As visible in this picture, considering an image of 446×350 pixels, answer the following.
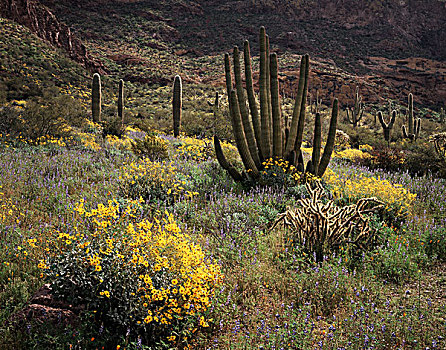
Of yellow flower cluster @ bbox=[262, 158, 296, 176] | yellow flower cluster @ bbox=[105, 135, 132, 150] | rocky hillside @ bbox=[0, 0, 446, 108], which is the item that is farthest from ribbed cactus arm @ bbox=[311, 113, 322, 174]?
rocky hillside @ bbox=[0, 0, 446, 108]

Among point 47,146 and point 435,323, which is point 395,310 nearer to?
point 435,323

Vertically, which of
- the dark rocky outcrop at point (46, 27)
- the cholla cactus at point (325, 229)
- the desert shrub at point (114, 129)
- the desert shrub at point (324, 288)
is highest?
the dark rocky outcrop at point (46, 27)

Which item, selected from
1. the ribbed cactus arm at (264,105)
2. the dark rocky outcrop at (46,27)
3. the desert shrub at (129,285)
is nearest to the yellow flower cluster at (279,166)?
the ribbed cactus arm at (264,105)

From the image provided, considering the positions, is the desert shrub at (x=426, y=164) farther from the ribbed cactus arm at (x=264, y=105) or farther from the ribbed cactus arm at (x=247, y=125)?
the ribbed cactus arm at (x=247, y=125)

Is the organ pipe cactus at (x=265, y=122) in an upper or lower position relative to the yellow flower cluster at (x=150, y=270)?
upper

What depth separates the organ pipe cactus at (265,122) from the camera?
7082mm

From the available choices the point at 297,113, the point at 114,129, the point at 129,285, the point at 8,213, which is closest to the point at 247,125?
the point at 297,113

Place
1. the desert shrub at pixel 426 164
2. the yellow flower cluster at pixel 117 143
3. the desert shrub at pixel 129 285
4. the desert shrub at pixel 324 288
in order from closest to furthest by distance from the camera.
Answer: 1. the desert shrub at pixel 129 285
2. the desert shrub at pixel 324 288
3. the desert shrub at pixel 426 164
4. the yellow flower cluster at pixel 117 143

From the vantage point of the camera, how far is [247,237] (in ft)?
14.3

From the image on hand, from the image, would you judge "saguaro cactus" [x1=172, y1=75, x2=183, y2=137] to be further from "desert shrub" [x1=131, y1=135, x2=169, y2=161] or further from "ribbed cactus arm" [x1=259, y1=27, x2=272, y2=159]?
"ribbed cactus arm" [x1=259, y1=27, x2=272, y2=159]

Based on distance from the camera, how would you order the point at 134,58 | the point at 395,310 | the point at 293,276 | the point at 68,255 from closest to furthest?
the point at 68,255, the point at 395,310, the point at 293,276, the point at 134,58

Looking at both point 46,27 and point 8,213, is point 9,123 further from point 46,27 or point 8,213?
point 46,27

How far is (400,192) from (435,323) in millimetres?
3582

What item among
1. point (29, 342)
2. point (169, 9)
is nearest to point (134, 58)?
point (169, 9)
